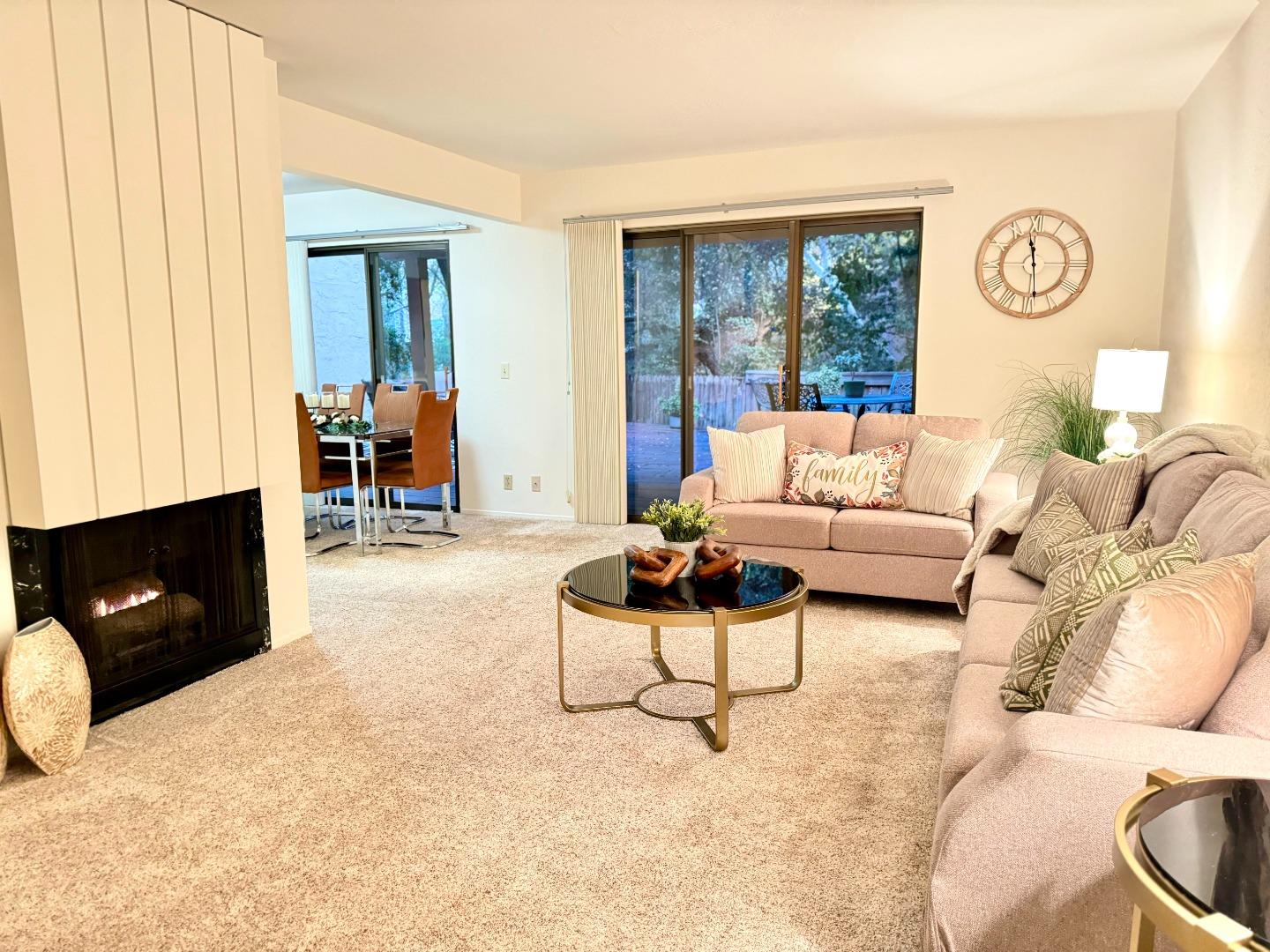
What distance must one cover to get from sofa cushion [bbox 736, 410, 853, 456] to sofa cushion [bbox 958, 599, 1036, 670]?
6.19ft

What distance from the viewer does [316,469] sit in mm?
5383

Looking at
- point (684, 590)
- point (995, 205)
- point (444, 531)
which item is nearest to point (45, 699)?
point (684, 590)

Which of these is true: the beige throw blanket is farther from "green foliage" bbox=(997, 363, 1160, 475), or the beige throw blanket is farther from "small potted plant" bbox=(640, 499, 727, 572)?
"green foliage" bbox=(997, 363, 1160, 475)

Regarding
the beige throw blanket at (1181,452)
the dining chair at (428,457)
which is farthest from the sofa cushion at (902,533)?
the dining chair at (428,457)

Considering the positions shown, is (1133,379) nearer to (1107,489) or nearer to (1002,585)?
(1107,489)

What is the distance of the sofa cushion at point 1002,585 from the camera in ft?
9.36

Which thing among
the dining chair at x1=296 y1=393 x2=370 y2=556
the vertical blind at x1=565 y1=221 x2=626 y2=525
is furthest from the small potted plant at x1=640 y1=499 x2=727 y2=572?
the vertical blind at x1=565 y1=221 x2=626 y2=525

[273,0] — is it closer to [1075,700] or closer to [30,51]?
[30,51]

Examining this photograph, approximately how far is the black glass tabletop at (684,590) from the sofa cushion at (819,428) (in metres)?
1.65

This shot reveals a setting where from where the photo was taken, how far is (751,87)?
418 centimetres

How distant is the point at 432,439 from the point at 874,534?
2.96 metres

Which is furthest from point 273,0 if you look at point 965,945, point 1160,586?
point 965,945

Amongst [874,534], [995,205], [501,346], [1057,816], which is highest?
[995,205]

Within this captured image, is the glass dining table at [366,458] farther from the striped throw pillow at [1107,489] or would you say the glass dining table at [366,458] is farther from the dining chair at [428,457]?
the striped throw pillow at [1107,489]
